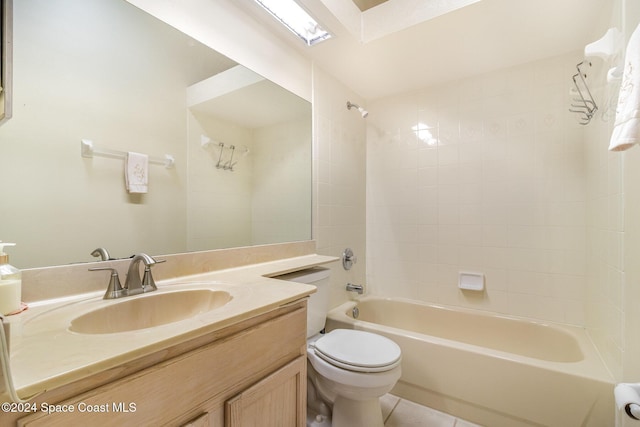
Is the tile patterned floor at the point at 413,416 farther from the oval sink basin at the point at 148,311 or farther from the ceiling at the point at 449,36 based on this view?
the ceiling at the point at 449,36

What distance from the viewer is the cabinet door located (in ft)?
2.34

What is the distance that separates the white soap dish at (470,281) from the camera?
2010mm

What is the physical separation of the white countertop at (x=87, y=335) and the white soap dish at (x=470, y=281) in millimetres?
1574

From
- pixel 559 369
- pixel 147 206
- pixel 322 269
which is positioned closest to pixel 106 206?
pixel 147 206

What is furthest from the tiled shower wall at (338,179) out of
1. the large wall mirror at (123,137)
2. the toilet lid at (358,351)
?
the toilet lid at (358,351)

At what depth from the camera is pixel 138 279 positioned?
0.94m

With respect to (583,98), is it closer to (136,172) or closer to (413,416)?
(413,416)

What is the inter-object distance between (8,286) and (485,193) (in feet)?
7.98

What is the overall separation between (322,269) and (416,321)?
1.09 m

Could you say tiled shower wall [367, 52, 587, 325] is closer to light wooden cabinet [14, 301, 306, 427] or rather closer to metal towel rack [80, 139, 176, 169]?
light wooden cabinet [14, 301, 306, 427]

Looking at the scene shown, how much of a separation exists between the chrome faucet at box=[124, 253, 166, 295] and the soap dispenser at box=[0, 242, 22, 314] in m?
0.26

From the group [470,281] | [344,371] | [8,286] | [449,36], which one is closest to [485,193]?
[470,281]

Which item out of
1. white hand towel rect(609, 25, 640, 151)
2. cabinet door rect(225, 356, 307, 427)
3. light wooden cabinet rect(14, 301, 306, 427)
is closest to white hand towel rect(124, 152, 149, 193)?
light wooden cabinet rect(14, 301, 306, 427)

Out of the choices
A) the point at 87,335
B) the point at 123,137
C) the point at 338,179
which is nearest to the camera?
the point at 87,335
